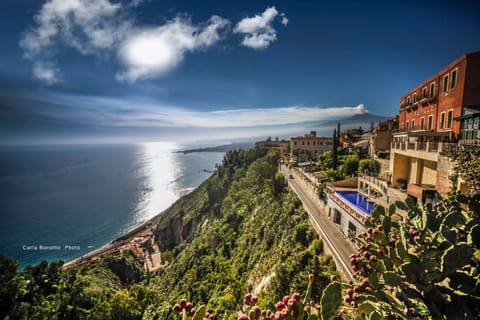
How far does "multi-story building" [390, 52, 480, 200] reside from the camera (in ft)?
34.5

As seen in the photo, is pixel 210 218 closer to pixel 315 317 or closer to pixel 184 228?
pixel 184 228

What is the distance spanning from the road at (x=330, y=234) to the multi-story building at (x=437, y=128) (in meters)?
4.72

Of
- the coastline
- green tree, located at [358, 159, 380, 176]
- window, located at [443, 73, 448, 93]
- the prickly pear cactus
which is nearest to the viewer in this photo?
the prickly pear cactus

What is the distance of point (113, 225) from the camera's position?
2205 inches

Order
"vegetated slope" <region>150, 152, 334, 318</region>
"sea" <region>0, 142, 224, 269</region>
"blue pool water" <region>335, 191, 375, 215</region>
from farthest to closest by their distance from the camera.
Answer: "sea" <region>0, 142, 224, 269</region>, "blue pool water" <region>335, 191, 375, 215</region>, "vegetated slope" <region>150, 152, 334, 318</region>

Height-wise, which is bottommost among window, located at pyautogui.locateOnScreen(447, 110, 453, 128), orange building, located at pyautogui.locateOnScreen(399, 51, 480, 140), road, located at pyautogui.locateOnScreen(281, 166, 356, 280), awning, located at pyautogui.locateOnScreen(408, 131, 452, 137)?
road, located at pyautogui.locateOnScreen(281, 166, 356, 280)

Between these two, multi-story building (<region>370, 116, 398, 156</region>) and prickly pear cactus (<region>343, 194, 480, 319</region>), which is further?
multi-story building (<region>370, 116, 398, 156</region>)

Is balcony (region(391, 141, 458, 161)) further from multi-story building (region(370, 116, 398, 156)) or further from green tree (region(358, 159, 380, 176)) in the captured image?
multi-story building (region(370, 116, 398, 156))

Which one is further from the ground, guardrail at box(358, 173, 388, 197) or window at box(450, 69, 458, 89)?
window at box(450, 69, 458, 89)

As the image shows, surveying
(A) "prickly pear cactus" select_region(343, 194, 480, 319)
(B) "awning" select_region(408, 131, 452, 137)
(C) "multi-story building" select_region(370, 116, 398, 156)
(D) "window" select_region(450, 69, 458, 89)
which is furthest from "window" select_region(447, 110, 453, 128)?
(A) "prickly pear cactus" select_region(343, 194, 480, 319)

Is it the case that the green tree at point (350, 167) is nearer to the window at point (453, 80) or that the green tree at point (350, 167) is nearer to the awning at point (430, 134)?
the awning at point (430, 134)

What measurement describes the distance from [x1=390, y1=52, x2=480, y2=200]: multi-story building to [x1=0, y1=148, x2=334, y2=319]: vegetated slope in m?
7.11

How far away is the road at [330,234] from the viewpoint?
32.7ft

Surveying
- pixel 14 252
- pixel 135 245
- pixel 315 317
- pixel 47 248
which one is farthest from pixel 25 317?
pixel 14 252
